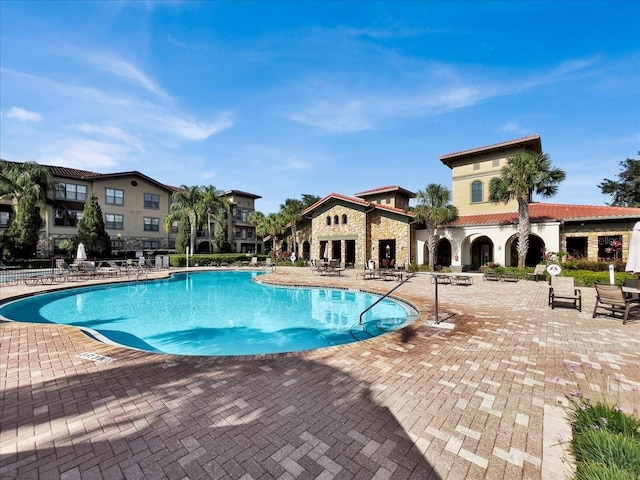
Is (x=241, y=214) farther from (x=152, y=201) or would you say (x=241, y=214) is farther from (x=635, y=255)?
(x=635, y=255)

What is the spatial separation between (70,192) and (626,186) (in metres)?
66.8

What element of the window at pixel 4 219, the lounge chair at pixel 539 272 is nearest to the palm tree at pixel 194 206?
the window at pixel 4 219

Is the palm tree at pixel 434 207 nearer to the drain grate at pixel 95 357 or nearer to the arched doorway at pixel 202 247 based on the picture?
the drain grate at pixel 95 357

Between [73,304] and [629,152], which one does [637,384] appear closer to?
[73,304]

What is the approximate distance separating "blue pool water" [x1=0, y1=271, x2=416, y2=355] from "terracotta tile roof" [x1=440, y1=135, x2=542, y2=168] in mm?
17940

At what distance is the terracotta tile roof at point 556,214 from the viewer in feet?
61.7

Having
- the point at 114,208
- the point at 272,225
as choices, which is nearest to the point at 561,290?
the point at 272,225

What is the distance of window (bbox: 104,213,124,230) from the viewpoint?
105 feet

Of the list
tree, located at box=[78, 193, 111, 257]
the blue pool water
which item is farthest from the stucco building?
tree, located at box=[78, 193, 111, 257]

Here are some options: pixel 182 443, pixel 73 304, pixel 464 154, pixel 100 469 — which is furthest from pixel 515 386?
pixel 464 154

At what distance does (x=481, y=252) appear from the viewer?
1046 inches

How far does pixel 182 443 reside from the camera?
285 centimetres

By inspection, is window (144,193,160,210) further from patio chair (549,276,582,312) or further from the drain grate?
patio chair (549,276,582,312)

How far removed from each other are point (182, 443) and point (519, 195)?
21.8 meters
